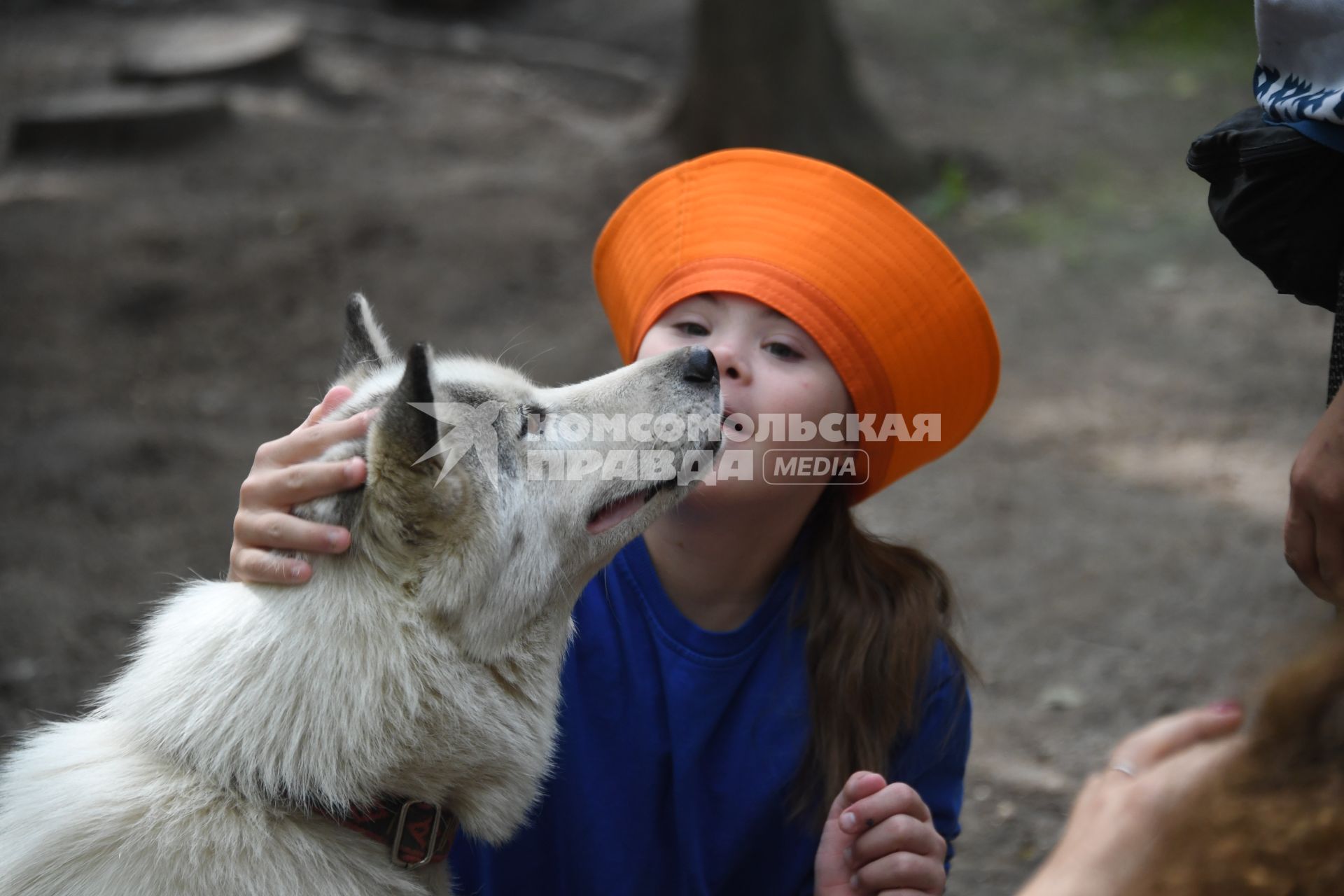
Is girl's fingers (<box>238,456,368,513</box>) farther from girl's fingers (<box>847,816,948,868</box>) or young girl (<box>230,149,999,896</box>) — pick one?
girl's fingers (<box>847,816,948,868</box>)

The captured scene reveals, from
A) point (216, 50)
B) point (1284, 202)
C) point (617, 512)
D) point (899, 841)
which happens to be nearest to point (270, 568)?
point (617, 512)

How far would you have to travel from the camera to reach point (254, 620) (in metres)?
1.94

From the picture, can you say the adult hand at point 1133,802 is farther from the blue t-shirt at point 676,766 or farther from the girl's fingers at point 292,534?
the girl's fingers at point 292,534

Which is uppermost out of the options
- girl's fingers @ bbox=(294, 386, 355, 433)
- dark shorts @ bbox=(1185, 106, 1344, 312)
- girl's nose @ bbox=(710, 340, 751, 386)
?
dark shorts @ bbox=(1185, 106, 1344, 312)

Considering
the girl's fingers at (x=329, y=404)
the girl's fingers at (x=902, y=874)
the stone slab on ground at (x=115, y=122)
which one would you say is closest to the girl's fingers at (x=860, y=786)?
the girl's fingers at (x=902, y=874)

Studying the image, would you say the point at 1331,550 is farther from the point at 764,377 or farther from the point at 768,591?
the point at 768,591

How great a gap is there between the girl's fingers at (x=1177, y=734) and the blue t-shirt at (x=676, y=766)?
108 centimetres

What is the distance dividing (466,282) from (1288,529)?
19.4ft

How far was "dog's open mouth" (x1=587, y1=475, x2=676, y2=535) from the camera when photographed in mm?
2215

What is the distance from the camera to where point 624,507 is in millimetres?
2240

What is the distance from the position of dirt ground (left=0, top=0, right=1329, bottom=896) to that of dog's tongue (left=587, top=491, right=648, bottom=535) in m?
1.15

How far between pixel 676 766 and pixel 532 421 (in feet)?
2.68

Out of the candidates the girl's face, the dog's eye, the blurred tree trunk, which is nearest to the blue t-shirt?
the girl's face

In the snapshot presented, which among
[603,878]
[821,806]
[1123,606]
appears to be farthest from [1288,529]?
[1123,606]
